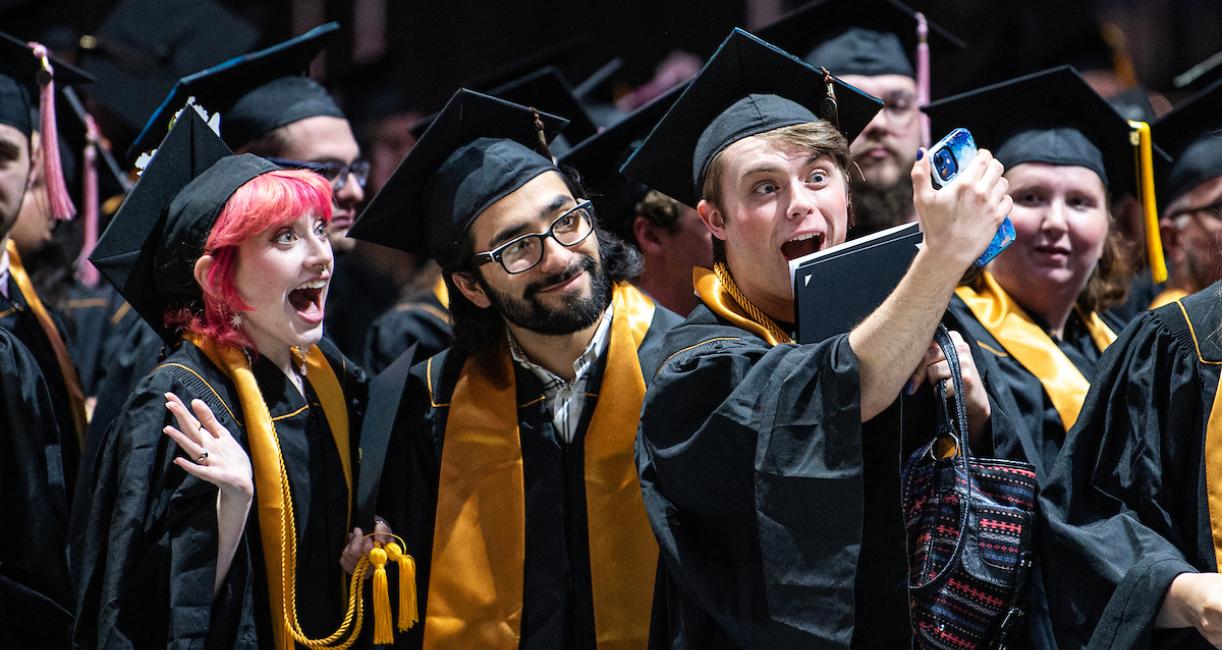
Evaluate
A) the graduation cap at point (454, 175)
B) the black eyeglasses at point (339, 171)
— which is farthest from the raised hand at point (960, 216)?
the black eyeglasses at point (339, 171)

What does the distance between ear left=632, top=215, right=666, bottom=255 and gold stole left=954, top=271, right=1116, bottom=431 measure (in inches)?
38.4

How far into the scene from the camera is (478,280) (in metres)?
3.21

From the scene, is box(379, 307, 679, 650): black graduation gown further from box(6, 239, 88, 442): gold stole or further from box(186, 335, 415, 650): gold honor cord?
box(6, 239, 88, 442): gold stole

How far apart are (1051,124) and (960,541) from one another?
167 cm

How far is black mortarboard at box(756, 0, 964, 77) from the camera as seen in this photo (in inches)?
181

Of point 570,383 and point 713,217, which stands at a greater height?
point 713,217

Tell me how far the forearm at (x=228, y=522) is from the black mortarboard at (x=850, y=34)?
2.51m

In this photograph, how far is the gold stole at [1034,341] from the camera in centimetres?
349

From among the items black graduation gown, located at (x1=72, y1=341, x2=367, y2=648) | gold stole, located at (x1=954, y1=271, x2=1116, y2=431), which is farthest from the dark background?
black graduation gown, located at (x1=72, y1=341, x2=367, y2=648)

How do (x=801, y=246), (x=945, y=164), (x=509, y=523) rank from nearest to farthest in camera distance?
(x=945, y=164) < (x=801, y=246) < (x=509, y=523)

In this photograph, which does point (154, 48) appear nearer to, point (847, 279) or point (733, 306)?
point (733, 306)

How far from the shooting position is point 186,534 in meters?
2.88

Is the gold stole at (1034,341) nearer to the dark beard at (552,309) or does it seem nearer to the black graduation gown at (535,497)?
the black graduation gown at (535,497)

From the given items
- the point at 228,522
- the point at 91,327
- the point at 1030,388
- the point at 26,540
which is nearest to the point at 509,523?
the point at 228,522
